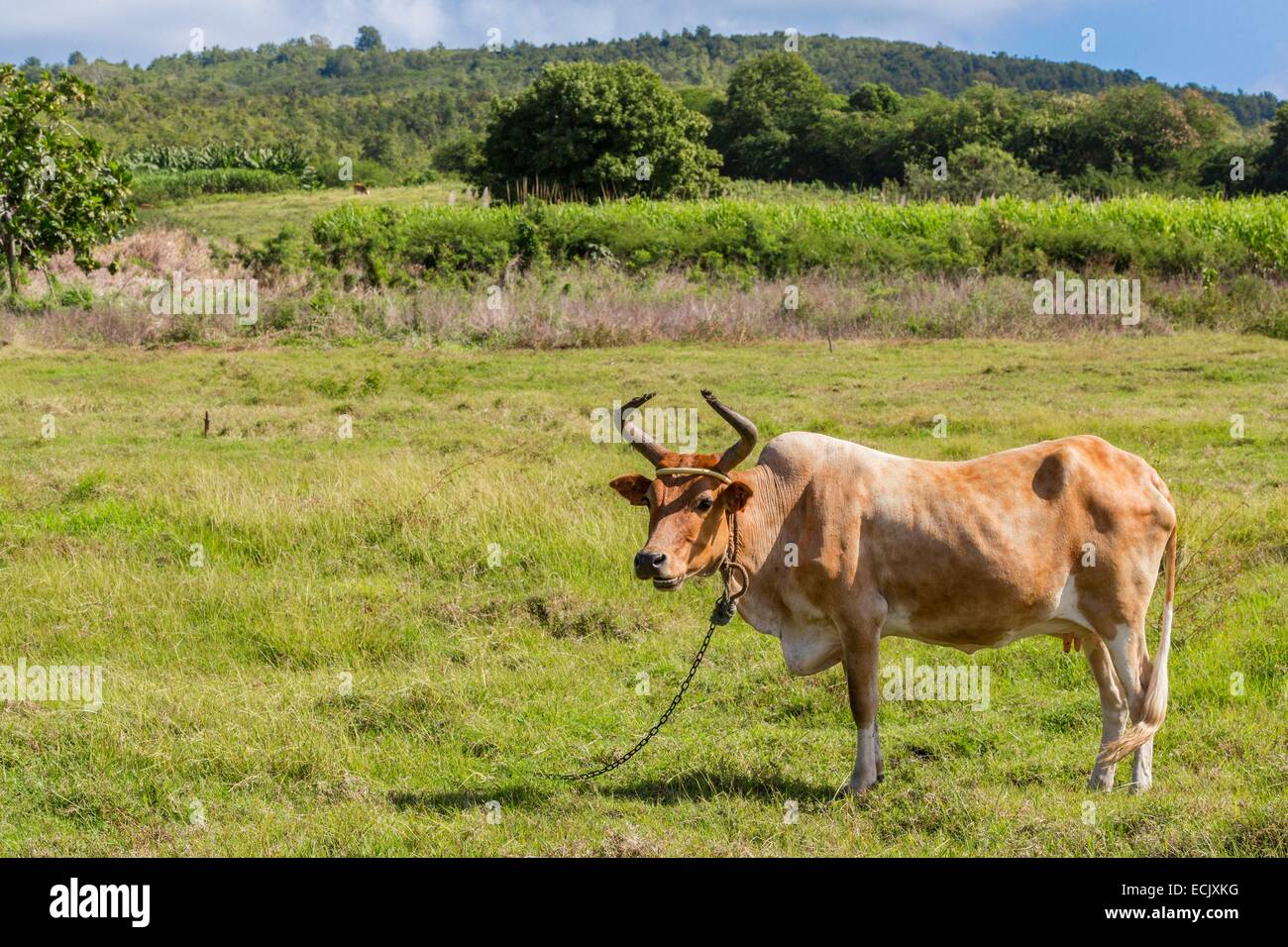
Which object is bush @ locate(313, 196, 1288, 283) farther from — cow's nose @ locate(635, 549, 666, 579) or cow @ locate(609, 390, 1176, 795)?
cow's nose @ locate(635, 549, 666, 579)

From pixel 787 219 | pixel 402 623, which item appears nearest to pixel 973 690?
pixel 402 623

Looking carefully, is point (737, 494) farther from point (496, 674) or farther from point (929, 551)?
point (496, 674)

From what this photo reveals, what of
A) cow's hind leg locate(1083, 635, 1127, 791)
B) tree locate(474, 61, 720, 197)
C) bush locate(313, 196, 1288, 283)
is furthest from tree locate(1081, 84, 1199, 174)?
cow's hind leg locate(1083, 635, 1127, 791)

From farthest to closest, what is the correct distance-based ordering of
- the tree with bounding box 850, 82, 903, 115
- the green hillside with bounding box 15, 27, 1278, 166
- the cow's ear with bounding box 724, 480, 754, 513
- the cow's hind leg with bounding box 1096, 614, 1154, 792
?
the green hillside with bounding box 15, 27, 1278, 166, the tree with bounding box 850, 82, 903, 115, the cow's hind leg with bounding box 1096, 614, 1154, 792, the cow's ear with bounding box 724, 480, 754, 513

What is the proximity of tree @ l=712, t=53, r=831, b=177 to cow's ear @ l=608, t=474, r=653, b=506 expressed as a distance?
2538 inches

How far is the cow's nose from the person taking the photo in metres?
5.76

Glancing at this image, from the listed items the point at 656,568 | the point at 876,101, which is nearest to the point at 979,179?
the point at 876,101

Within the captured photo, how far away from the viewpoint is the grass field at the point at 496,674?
6.18m

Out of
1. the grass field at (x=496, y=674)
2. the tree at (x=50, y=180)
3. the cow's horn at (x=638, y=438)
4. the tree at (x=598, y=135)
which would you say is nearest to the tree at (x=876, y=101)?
the tree at (x=598, y=135)

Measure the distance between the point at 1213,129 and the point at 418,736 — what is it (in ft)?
201

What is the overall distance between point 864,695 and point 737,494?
1219mm

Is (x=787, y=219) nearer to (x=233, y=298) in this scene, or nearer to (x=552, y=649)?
(x=233, y=298)

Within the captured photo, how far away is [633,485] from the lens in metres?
6.34

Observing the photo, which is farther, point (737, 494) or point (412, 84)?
point (412, 84)
